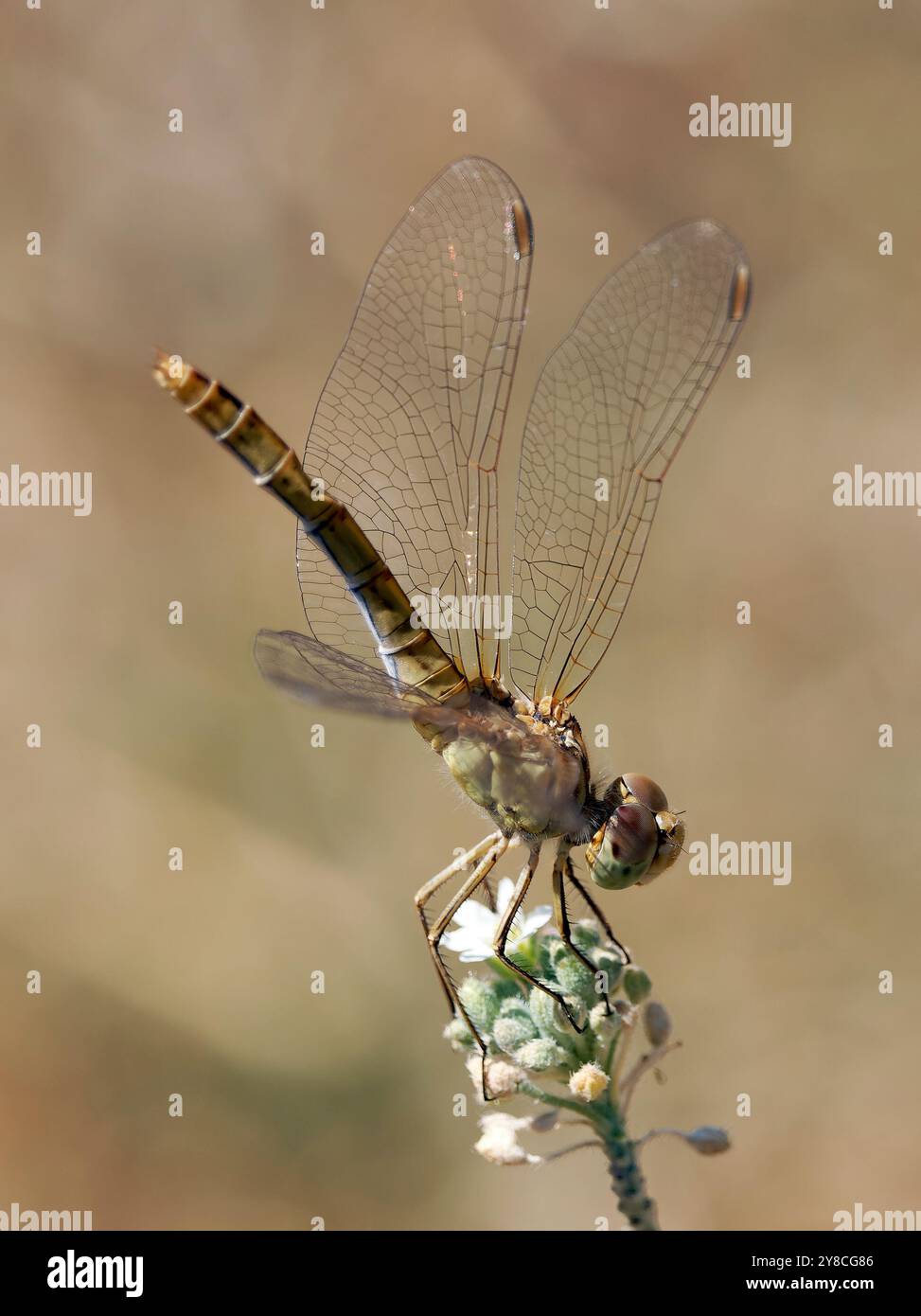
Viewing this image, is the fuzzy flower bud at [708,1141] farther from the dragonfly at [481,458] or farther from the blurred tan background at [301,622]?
the blurred tan background at [301,622]

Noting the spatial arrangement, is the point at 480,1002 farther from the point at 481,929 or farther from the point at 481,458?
the point at 481,458

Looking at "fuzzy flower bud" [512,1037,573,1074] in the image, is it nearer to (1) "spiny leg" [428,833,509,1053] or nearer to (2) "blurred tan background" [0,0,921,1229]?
(1) "spiny leg" [428,833,509,1053]

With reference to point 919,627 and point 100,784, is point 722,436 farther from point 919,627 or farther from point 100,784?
point 100,784

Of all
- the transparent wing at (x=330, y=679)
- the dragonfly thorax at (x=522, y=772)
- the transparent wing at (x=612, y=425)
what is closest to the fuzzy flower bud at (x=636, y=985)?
the dragonfly thorax at (x=522, y=772)

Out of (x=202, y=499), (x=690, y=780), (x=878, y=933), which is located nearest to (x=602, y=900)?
(x=690, y=780)

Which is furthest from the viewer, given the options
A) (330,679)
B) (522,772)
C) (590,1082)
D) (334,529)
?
(334,529)

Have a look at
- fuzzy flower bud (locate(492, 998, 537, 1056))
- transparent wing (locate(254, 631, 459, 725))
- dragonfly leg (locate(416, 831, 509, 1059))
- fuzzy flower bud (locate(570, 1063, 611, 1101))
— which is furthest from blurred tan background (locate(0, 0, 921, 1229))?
fuzzy flower bud (locate(570, 1063, 611, 1101))

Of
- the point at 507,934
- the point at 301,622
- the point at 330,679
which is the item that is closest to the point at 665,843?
the point at 507,934
